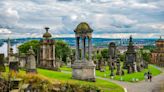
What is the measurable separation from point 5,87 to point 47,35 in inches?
1241

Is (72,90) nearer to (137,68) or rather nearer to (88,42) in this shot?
(88,42)

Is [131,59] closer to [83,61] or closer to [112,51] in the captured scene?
[112,51]

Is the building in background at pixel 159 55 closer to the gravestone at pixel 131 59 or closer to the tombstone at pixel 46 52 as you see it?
the gravestone at pixel 131 59

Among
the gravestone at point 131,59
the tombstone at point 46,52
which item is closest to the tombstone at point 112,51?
the gravestone at point 131,59

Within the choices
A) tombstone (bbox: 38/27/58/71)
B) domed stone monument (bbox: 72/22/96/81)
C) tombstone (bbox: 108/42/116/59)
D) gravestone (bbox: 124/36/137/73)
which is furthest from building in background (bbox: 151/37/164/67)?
domed stone monument (bbox: 72/22/96/81)

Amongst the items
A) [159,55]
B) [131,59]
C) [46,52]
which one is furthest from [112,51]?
[159,55]

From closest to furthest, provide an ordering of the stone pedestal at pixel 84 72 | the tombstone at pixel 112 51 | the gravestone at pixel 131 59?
the stone pedestal at pixel 84 72
the gravestone at pixel 131 59
the tombstone at pixel 112 51

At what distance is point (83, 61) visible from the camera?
3891cm

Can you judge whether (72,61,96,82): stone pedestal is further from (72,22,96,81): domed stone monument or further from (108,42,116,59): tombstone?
(108,42,116,59): tombstone

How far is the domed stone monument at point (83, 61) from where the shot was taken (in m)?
38.5

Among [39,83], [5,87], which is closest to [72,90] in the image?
[39,83]

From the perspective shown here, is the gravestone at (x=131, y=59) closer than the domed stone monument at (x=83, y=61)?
No

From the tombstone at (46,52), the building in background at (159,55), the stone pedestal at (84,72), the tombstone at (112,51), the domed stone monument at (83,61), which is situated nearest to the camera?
the stone pedestal at (84,72)

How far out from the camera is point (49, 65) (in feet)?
170
